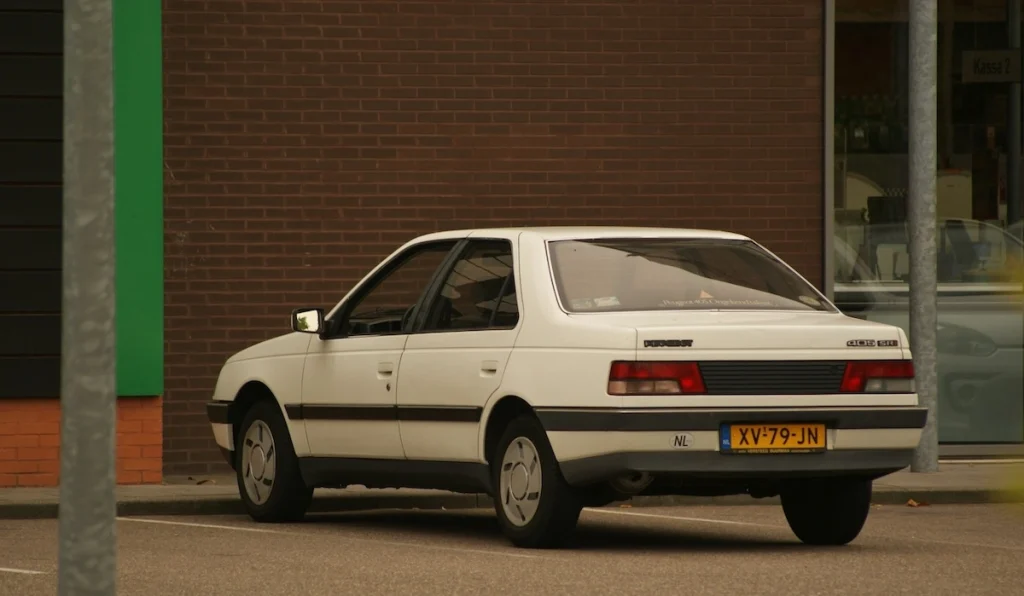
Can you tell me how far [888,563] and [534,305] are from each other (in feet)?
6.62

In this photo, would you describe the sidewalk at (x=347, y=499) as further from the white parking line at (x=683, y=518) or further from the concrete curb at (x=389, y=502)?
the white parking line at (x=683, y=518)

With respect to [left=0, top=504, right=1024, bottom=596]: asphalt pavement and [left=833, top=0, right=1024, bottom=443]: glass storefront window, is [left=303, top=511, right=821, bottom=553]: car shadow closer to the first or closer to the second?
[left=0, top=504, right=1024, bottom=596]: asphalt pavement

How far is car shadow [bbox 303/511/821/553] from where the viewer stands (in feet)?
33.0

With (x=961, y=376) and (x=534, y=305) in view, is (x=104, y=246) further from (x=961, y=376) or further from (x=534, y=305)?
(x=961, y=376)

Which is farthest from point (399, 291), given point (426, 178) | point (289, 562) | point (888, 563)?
point (426, 178)

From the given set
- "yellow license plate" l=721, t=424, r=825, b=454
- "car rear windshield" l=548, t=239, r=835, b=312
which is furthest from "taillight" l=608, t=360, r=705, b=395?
"car rear windshield" l=548, t=239, r=835, b=312

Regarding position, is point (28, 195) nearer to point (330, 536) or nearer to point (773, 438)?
point (330, 536)

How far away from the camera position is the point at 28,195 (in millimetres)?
13375

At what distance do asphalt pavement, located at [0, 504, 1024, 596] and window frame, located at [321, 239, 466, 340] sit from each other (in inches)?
41.8

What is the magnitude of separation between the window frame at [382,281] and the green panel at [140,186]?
2850 mm

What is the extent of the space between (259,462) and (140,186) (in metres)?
2.94

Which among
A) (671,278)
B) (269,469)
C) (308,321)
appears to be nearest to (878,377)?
(671,278)

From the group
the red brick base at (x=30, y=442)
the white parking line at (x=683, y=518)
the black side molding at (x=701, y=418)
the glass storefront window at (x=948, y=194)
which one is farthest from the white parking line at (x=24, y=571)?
the glass storefront window at (x=948, y=194)

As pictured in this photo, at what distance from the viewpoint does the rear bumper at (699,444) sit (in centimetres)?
918
